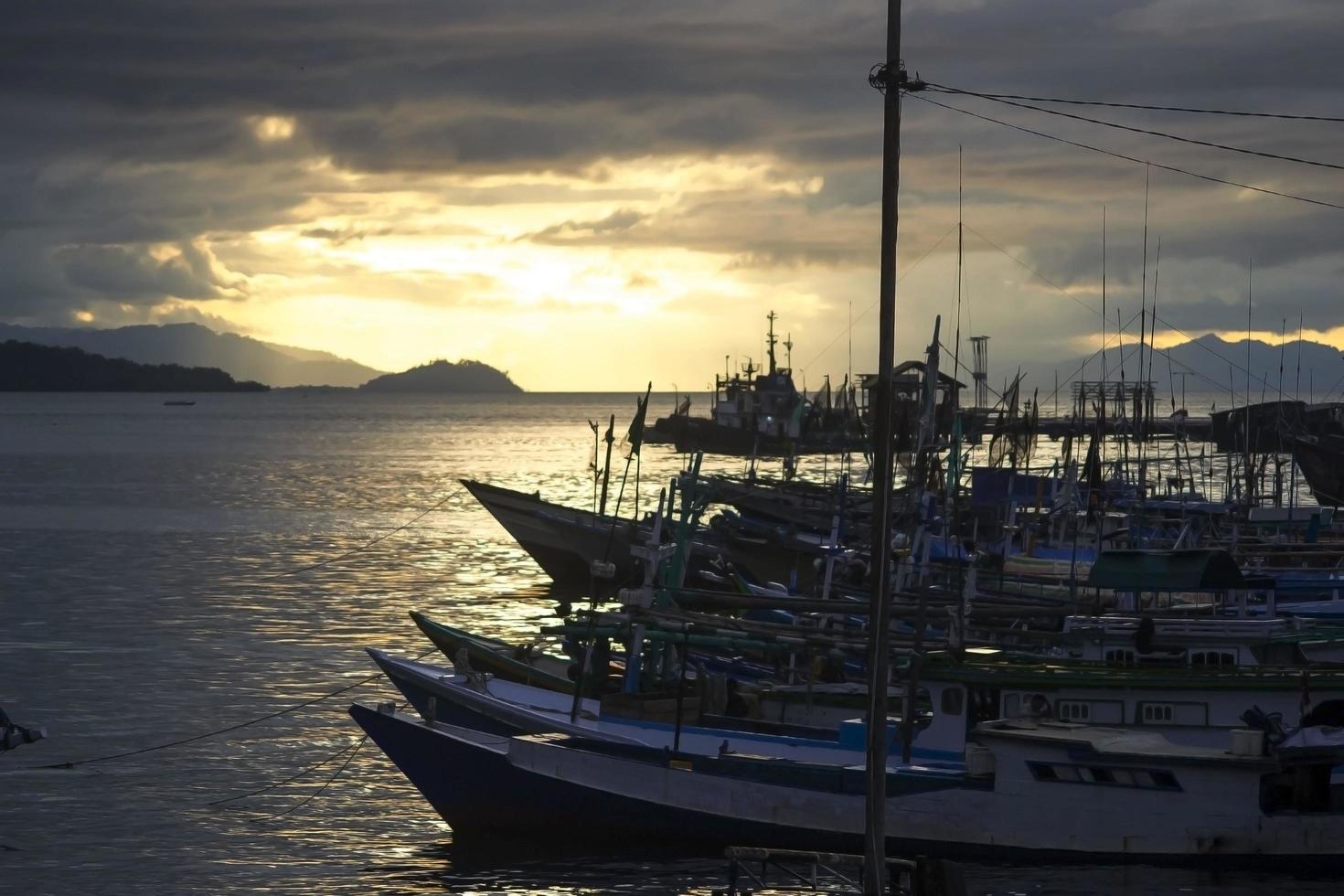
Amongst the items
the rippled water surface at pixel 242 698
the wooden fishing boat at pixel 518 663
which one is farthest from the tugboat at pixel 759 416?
the wooden fishing boat at pixel 518 663

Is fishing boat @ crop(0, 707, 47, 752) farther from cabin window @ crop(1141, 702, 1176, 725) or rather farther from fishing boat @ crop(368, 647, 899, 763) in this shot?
cabin window @ crop(1141, 702, 1176, 725)

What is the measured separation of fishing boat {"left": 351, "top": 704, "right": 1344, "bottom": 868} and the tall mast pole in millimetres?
6690

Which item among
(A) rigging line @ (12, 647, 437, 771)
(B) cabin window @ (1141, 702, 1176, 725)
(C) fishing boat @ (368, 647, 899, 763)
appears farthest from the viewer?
(A) rigging line @ (12, 647, 437, 771)

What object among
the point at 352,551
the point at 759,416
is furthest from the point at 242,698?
the point at 759,416

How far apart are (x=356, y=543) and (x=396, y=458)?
80.8 metres

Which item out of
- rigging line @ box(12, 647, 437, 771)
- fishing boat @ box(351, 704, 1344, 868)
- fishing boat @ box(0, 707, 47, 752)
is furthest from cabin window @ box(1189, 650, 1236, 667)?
fishing boat @ box(0, 707, 47, 752)

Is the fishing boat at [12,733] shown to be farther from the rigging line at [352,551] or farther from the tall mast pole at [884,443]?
the rigging line at [352,551]

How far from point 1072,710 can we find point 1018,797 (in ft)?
7.60

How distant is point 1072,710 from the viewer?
22.9 meters

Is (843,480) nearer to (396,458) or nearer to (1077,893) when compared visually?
→ (1077,893)

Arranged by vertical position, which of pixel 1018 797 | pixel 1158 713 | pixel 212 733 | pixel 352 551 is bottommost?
pixel 212 733

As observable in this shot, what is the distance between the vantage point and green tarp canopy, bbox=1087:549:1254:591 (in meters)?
25.2

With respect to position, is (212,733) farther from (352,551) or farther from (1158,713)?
(352,551)

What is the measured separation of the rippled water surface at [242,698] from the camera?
2164 cm
